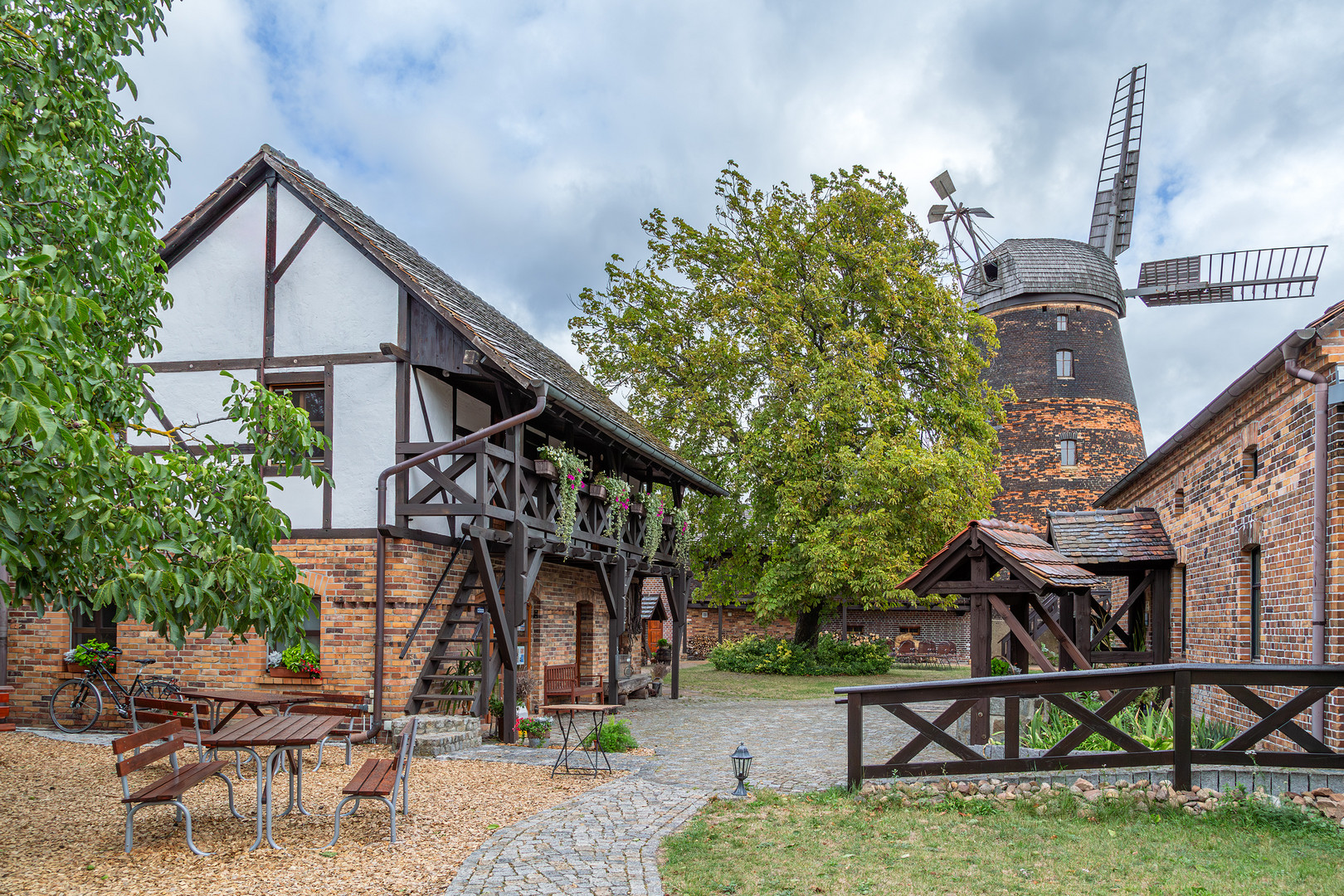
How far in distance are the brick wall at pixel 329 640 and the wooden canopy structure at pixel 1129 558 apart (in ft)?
28.3

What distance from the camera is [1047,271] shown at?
1067 inches

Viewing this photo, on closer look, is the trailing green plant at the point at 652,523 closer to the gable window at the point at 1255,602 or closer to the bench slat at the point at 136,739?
the gable window at the point at 1255,602

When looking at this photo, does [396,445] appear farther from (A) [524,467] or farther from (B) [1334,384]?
(B) [1334,384]

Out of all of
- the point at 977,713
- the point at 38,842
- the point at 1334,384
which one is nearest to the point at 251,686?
the point at 38,842

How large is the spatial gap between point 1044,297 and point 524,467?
63.1ft

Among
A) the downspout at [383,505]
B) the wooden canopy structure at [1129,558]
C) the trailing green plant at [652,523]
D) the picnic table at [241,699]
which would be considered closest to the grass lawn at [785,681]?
the trailing green plant at [652,523]

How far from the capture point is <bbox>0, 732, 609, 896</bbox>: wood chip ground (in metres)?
5.72

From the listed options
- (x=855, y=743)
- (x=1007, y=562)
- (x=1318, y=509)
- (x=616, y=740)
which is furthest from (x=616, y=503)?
(x=1318, y=509)

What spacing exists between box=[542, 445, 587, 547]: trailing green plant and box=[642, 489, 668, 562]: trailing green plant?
12.6 ft

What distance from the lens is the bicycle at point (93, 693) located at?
452 inches

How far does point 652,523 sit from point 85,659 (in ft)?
27.8

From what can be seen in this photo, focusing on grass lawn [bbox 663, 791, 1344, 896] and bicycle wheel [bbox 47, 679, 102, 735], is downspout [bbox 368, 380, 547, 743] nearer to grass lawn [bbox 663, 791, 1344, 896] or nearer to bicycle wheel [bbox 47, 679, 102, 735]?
bicycle wheel [bbox 47, 679, 102, 735]

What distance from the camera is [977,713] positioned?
991 centimetres

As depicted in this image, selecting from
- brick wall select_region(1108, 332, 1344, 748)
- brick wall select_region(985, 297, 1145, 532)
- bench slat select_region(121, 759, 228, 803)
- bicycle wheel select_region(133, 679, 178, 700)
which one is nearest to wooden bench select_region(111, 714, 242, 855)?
bench slat select_region(121, 759, 228, 803)
